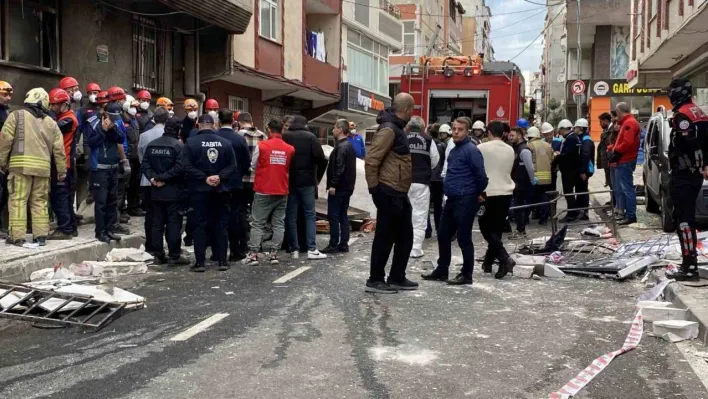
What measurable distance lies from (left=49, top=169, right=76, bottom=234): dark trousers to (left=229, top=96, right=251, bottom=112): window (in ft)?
35.7

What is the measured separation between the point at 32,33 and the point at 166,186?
511 centimetres

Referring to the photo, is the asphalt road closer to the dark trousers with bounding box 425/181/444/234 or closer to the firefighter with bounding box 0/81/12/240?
the firefighter with bounding box 0/81/12/240

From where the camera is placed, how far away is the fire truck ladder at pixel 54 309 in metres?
5.97

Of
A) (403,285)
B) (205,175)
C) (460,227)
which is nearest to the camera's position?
(403,285)

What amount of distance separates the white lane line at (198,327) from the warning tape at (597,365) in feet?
8.75

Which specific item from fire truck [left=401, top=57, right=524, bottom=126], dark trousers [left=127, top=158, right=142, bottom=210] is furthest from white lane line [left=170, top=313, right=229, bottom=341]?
fire truck [left=401, top=57, right=524, bottom=126]

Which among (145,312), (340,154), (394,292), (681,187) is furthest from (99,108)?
(681,187)

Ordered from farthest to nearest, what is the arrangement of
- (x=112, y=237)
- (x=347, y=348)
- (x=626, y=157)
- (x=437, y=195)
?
(x=626, y=157)
(x=437, y=195)
(x=112, y=237)
(x=347, y=348)

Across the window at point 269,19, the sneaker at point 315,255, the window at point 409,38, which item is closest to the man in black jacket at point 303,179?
the sneaker at point 315,255

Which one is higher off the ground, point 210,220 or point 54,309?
point 210,220

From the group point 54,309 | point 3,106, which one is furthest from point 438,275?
point 3,106

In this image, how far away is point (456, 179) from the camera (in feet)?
26.5

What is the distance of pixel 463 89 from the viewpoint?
2291cm

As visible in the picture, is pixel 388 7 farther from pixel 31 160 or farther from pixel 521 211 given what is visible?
pixel 31 160
